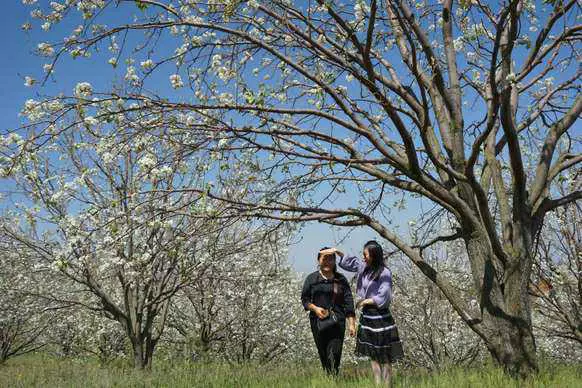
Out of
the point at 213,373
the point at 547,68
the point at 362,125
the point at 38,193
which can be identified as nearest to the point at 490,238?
the point at 362,125

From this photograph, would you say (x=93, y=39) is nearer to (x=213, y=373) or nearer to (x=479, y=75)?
(x=213, y=373)

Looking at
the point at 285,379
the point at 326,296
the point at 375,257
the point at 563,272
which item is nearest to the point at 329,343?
the point at 326,296

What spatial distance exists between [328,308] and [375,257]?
848mm

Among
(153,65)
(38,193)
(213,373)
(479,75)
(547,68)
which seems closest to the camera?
(153,65)

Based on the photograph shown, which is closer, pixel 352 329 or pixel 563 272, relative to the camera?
pixel 352 329

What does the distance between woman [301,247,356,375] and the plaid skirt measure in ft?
0.97

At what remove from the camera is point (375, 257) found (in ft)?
18.1

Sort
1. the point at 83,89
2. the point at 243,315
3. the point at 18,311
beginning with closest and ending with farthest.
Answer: the point at 83,89 < the point at 243,315 < the point at 18,311

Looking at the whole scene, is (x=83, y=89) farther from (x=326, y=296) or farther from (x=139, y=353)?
(x=139, y=353)

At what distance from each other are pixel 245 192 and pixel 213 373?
6.99 feet

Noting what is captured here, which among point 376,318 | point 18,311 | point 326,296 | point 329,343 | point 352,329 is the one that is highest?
point 18,311

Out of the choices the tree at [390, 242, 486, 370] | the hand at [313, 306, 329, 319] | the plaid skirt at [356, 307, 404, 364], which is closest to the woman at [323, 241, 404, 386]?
the plaid skirt at [356, 307, 404, 364]

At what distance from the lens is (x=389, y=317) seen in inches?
212

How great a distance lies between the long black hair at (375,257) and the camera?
216 inches
